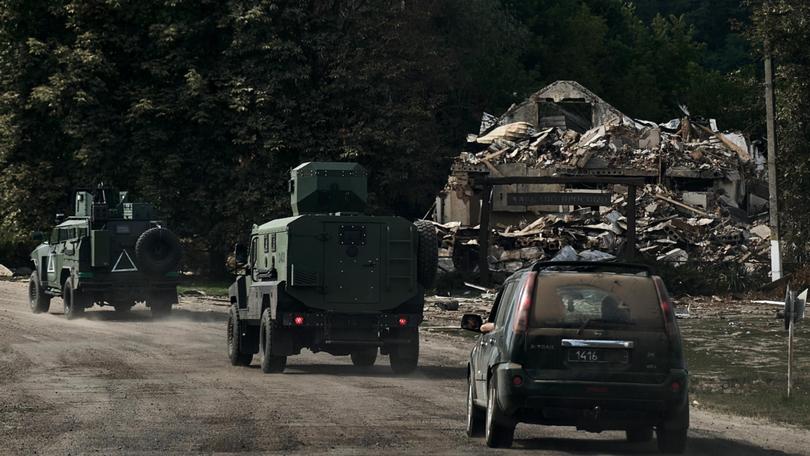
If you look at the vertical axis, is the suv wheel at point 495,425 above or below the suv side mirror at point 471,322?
below

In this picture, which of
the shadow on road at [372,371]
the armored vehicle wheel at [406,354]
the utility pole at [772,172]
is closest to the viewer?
the shadow on road at [372,371]

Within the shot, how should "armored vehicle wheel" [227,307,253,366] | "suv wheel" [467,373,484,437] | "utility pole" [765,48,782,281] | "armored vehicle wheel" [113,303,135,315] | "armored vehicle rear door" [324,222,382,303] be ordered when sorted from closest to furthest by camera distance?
"suv wheel" [467,373,484,437] < "armored vehicle rear door" [324,222,382,303] < "armored vehicle wheel" [227,307,253,366] < "armored vehicle wheel" [113,303,135,315] < "utility pole" [765,48,782,281]

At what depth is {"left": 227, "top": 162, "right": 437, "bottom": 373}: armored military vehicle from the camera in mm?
20641

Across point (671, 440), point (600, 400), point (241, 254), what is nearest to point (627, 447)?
point (671, 440)

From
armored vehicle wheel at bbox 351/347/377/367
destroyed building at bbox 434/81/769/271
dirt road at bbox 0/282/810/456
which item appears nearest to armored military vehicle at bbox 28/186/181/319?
dirt road at bbox 0/282/810/456

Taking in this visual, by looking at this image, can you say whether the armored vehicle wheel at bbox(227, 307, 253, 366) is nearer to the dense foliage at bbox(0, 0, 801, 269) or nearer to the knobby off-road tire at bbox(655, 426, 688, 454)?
the knobby off-road tire at bbox(655, 426, 688, 454)

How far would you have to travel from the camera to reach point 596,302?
1188 cm

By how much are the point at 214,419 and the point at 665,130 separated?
5093 centimetres

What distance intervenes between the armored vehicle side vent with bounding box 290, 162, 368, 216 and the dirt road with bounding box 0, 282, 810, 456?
266cm

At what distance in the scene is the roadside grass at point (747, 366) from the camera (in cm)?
1691

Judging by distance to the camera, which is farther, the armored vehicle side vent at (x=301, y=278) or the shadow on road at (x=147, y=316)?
the shadow on road at (x=147, y=316)

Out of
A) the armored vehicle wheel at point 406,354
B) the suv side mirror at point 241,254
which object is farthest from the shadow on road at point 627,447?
the suv side mirror at point 241,254

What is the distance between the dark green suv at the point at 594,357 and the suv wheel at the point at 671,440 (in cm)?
1

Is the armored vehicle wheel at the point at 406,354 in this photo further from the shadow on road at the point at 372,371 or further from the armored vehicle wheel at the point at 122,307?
the armored vehicle wheel at the point at 122,307
